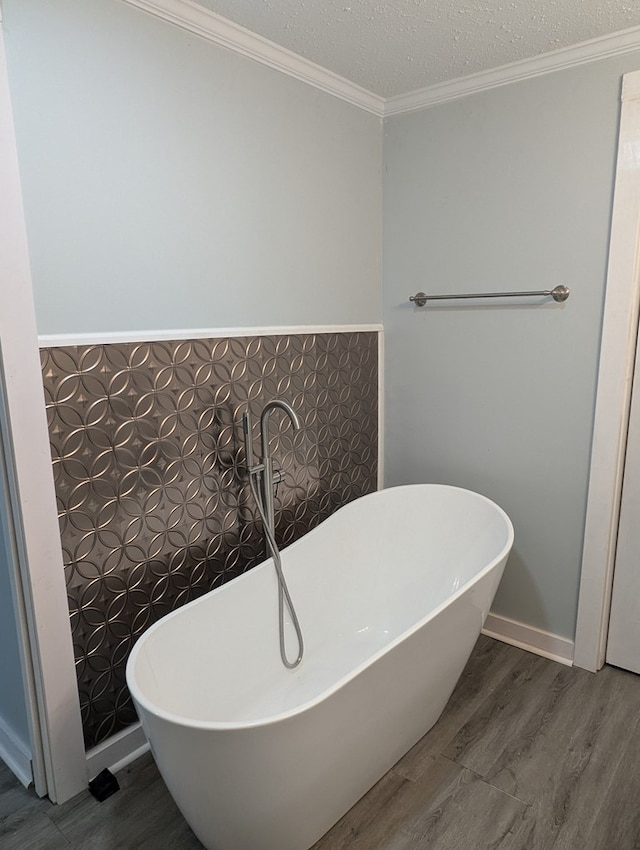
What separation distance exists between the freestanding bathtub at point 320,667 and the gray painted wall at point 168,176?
0.88 meters

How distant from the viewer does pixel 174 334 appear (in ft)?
5.81

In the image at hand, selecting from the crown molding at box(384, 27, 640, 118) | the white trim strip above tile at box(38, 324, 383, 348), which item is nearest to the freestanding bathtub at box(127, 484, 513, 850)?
the white trim strip above tile at box(38, 324, 383, 348)

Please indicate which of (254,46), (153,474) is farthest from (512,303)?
(153,474)

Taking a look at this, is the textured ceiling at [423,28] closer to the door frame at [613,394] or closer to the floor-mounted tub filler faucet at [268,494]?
the door frame at [613,394]

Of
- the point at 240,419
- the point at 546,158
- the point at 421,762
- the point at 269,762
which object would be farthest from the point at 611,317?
the point at 269,762

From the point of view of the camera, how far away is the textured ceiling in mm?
1678

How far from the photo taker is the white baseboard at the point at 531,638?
7.62ft

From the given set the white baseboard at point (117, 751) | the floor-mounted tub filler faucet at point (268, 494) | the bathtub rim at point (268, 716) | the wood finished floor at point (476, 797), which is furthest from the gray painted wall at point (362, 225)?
the white baseboard at point (117, 751)

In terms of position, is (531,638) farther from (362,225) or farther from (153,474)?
(362,225)

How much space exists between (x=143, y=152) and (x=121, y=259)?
31 cm

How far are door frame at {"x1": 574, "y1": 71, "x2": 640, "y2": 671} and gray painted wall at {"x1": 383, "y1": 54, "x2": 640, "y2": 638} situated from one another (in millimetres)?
42

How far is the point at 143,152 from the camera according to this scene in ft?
5.42

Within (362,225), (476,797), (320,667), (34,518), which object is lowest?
(476,797)

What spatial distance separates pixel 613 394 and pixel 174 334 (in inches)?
60.2
